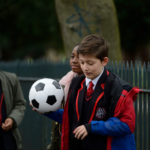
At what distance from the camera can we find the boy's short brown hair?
251cm

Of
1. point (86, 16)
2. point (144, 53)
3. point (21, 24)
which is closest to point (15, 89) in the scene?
point (86, 16)

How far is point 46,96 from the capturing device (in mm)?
2934

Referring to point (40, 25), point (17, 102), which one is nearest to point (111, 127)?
point (17, 102)

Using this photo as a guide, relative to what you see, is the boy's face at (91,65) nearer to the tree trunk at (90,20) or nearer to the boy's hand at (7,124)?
the boy's hand at (7,124)

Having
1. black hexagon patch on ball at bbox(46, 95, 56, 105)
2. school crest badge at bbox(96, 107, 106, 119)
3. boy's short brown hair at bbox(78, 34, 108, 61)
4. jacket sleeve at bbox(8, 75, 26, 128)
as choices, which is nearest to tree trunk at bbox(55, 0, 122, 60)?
jacket sleeve at bbox(8, 75, 26, 128)

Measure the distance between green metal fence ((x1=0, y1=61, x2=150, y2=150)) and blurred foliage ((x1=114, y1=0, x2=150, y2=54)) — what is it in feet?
26.1

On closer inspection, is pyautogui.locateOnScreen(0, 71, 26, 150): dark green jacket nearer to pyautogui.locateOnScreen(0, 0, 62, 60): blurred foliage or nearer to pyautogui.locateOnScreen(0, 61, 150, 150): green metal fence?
pyautogui.locateOnScreen(0, 61, 150, 150): green metal fence

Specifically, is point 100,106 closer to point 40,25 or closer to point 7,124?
point 7,124

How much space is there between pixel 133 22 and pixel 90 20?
30.2 feet

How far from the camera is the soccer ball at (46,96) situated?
9.40 feet

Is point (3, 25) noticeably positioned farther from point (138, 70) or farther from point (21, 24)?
point (138, 70)

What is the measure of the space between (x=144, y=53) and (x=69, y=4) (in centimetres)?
1419

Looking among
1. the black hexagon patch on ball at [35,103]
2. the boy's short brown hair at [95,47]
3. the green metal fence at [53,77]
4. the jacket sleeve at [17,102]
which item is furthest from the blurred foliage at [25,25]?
the boy's short brown hair at [95,47]

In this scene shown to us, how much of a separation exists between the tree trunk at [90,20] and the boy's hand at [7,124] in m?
2.83
